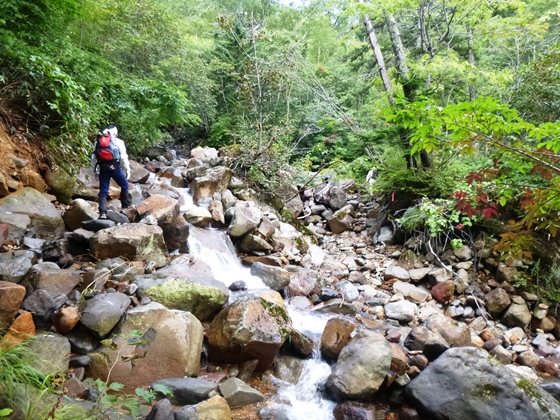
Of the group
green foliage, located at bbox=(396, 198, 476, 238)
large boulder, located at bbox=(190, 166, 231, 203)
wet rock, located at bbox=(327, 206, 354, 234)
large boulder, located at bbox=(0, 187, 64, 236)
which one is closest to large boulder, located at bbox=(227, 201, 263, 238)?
large boulder, located at bbox=(190, 166, 231, 203)

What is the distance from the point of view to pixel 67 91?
580 cm

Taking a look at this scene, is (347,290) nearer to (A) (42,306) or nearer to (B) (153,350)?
(B) (153,350)

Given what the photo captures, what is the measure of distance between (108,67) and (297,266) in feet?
23.2

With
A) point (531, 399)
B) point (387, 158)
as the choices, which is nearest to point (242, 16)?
point (387, 158)

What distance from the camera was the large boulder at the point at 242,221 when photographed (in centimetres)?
766

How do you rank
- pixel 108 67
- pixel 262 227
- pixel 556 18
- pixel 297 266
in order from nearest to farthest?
pixel 297 266 → pixel 262 227 → pixel 108 67 → pixel 556 18

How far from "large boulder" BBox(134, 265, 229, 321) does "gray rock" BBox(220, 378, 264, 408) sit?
3.83 feet

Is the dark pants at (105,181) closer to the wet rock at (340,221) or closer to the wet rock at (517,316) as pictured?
the wet rock at (340,221)

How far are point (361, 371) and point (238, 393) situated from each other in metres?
1.50

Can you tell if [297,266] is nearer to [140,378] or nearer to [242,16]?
[140,378]

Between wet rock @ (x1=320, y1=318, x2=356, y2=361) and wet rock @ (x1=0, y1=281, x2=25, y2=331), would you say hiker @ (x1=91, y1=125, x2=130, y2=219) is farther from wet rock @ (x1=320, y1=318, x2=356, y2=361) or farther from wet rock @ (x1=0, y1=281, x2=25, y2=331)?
wet rock @ (x1=320, y1=318, x2=356, y2=361)

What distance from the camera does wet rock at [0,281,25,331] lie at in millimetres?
3221

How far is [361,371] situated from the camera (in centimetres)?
407

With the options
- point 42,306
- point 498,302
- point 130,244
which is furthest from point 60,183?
point 498,302
